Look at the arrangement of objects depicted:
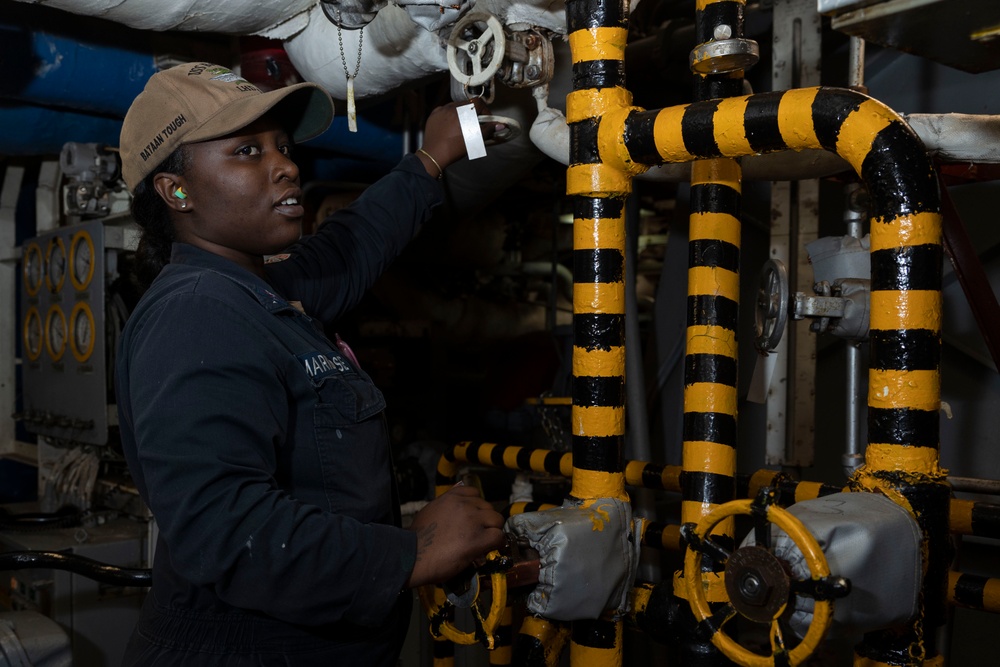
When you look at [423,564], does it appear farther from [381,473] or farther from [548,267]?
[548,267]

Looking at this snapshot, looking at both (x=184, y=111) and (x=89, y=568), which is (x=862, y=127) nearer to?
(x=184, y=111)

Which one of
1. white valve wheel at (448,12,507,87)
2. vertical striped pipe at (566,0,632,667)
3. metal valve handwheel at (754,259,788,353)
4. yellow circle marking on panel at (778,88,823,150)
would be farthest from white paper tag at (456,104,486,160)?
yellow circle marking on panel at (778,88,823,150)

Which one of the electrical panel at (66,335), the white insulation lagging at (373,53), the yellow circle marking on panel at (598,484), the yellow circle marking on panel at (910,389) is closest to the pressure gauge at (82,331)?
the electrical panel at (66,335)

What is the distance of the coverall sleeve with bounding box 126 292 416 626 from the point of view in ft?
3.70

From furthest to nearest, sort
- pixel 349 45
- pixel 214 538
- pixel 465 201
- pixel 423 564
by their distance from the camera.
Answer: pixel 465 201 < pixel 349 45 < pixel 423 564 < pixel 214 538

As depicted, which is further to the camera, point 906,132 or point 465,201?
point 465,201

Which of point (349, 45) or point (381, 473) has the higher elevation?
point (349, 45)

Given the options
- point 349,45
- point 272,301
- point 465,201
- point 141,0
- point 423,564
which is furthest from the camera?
point 465,201

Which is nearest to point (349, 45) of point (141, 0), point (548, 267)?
point (141, 0)

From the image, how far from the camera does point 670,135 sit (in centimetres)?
140

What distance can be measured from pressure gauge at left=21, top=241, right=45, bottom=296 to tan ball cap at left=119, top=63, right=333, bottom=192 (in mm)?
2362

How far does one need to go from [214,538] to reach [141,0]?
1.48 meters

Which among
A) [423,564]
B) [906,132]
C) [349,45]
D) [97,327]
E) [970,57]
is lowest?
[423,564]

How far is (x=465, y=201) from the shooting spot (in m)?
2.97
